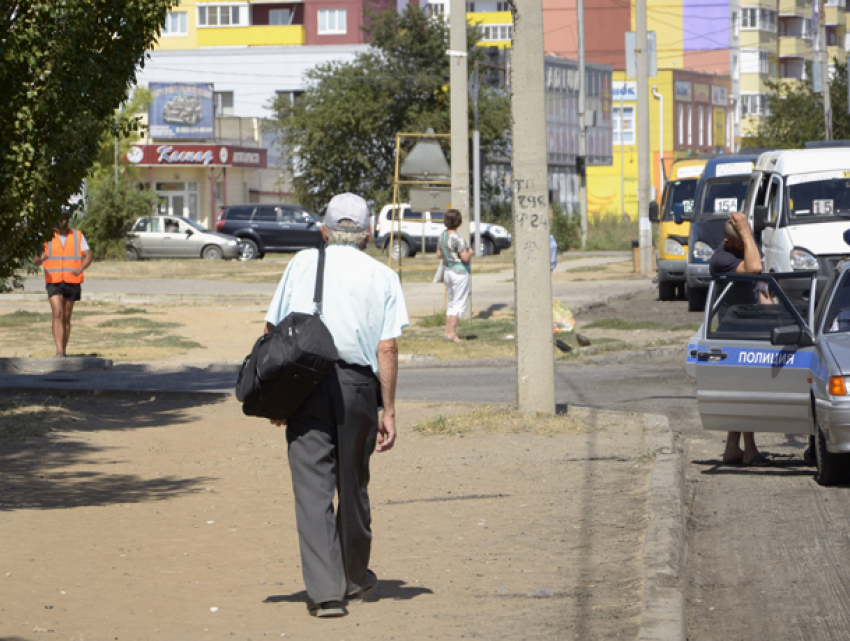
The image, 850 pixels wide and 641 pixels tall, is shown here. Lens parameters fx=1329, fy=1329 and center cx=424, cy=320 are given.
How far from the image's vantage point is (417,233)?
46688 millimetres

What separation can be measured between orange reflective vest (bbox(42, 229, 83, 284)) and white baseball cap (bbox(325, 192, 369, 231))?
1136cm

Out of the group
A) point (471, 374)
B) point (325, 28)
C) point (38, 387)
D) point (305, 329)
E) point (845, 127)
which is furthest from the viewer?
point (325, 28)

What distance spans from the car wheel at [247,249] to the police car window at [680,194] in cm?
2300

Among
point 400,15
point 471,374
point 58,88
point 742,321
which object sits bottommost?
point 471,374

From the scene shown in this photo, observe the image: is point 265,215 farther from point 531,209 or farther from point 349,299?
point 349,299

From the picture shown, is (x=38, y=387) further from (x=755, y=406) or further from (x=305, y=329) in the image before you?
(x=305, y=329)

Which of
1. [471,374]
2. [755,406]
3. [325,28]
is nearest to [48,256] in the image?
[471,374]

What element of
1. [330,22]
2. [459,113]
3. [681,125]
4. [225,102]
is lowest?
[459,113]

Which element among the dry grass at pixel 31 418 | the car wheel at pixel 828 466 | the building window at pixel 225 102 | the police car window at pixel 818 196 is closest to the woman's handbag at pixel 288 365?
the car wheel at pixel 828 466

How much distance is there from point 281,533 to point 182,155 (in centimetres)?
5986

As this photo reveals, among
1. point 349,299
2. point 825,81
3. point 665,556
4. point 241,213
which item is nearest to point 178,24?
point 241,213

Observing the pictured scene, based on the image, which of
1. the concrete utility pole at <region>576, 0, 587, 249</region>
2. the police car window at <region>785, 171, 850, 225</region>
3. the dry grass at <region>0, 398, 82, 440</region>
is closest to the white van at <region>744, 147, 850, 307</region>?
the police car window at <region>785, 171, 850, 225</region>

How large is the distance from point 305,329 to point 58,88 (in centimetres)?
607

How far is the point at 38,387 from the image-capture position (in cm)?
1416
